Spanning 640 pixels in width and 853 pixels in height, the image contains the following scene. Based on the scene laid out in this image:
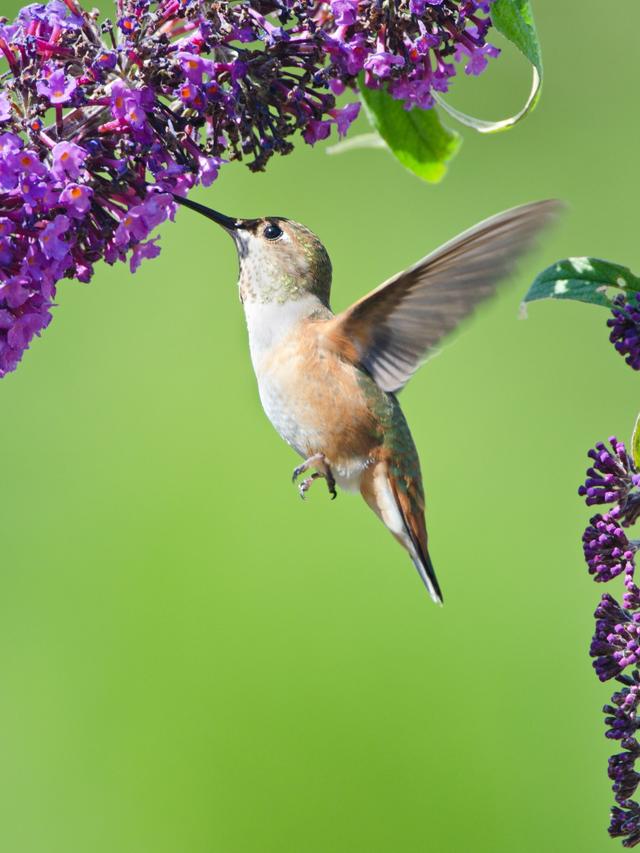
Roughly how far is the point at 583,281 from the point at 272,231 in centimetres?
78

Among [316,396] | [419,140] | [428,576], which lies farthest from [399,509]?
[419,140]

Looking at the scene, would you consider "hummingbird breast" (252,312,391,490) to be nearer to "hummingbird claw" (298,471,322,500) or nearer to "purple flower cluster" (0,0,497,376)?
"hummingbird claw" (298,471,322,500)

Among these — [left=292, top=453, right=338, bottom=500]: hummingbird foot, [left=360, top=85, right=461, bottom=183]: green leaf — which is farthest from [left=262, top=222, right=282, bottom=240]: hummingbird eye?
[left=292, top=453, right=338, bottom=500]: hummingbird foot

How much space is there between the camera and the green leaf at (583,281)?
2.03m

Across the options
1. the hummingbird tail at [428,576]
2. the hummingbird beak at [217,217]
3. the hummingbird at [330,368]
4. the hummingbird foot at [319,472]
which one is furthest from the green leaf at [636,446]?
the hummingbird beak at [217,217]

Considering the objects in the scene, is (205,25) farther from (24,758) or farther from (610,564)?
(24,758)

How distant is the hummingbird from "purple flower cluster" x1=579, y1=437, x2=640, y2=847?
1.60ft

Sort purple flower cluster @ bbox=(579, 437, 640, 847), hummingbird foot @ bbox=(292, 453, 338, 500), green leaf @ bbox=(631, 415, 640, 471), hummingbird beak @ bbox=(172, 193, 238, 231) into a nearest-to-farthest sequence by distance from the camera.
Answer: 1. purple flower cluster @ bbox=(579, 437, 640, 847)
2. green leaf @ bbox=(631, 415, 640, 471)
3. hummingbird beak @ bbox=(172, 193, 238, 231)
4. hummingbird foot @ bbox=(292, 453, 338, 500)

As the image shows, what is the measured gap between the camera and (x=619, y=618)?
2.03m

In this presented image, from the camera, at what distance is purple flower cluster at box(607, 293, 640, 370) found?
6.53 feet

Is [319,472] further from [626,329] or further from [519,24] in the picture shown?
[519,24]

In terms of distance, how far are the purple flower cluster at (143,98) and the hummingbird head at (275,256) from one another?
0.32 m

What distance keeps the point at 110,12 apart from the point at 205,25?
383 centimetres

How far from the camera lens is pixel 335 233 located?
5.59 meters
